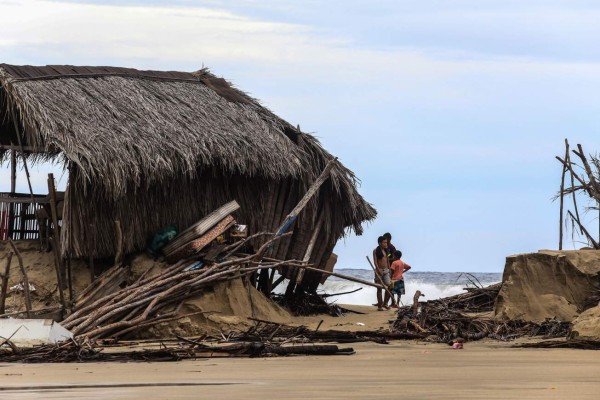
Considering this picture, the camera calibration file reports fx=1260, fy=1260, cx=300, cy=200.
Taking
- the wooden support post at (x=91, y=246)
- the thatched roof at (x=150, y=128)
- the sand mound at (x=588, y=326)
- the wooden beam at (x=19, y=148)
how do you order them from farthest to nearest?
the wooden beam at (x=19, y=148)
the wooden support post at (x=91, y=246)
the thatched roof at (x=150, y=128)
the sand mound at (x=588, y=326)

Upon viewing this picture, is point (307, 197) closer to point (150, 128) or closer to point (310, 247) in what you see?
point (310, 247)

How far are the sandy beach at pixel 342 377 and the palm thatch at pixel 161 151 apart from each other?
4753mm

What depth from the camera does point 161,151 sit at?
17.5 metres

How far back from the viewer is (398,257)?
886 inches

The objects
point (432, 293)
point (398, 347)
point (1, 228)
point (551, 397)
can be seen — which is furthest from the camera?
point (432, 293)

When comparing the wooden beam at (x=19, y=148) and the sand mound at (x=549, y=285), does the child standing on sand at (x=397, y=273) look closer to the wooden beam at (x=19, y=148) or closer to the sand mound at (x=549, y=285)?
the sand mound at (x=549, y=285)

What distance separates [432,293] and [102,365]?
31926 mm

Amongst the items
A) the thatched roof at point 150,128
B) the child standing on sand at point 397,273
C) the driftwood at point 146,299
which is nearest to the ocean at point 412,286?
the child standing on sand at point 397,273

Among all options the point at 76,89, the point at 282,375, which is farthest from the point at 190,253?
the point at 282,375

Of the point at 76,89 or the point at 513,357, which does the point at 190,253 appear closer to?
the point at 76,89

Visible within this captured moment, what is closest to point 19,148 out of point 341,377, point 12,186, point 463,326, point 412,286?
point 12,186

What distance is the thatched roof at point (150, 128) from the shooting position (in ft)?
54.9

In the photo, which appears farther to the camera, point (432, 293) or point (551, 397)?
point (432, 293)

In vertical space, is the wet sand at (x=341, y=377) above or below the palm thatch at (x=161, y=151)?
below
